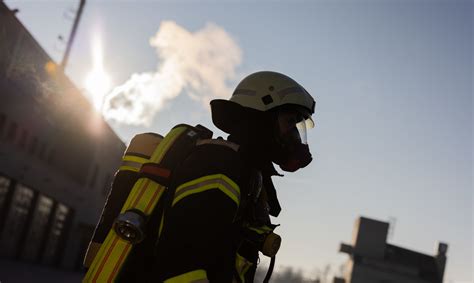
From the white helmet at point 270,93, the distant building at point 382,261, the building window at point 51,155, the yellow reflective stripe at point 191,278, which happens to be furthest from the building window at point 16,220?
the distant building at point 382,261

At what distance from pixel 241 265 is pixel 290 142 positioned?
70 cm

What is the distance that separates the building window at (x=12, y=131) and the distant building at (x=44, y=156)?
0.15 feet

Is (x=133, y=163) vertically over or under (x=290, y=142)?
under

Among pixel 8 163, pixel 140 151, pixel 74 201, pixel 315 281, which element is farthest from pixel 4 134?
pixel 315 281

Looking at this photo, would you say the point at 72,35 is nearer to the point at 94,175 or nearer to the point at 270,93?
the point at 94,175

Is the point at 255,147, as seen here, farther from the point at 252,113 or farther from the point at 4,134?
the point at 4,134

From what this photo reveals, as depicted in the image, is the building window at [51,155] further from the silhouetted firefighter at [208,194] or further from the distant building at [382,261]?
the distant building at [382,261]

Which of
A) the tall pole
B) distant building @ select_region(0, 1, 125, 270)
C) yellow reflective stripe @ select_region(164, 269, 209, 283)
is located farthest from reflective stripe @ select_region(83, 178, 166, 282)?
the tall pole

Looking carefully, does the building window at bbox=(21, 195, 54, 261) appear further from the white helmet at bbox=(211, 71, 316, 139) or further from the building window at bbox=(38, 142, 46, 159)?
the white helmet at bbox=(211, 71, 316, 139)

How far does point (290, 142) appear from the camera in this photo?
3016 mm

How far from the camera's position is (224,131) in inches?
117

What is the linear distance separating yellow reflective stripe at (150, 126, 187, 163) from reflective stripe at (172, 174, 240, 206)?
0.29 meters

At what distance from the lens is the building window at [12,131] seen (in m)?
23.7

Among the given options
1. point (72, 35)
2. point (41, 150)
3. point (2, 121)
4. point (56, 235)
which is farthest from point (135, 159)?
point (72, 35)
